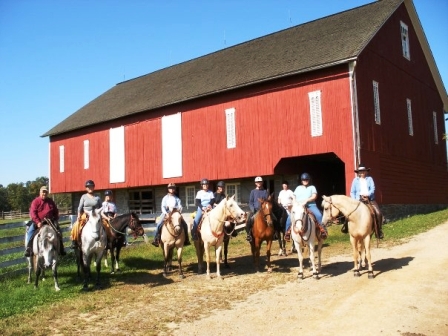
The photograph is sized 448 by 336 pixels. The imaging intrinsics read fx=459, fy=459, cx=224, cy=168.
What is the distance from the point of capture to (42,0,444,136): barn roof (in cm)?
2127

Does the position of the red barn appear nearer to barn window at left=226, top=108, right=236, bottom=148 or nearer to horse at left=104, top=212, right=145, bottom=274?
barn window at left=226, top=108, right=236, bottom=148

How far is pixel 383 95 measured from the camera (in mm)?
22359

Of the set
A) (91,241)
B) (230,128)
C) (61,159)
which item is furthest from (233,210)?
(61,159)

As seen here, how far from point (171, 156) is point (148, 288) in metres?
16.4

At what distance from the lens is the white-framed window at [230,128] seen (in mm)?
23609

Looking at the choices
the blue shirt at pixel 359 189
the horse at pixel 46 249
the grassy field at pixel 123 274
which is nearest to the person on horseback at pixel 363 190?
the blue shirt at pixel 359 189

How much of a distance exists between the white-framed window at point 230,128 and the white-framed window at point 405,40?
10.1 meters

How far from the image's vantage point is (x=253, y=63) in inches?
992

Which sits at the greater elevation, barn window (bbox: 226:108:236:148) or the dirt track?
barn window (bbox: 226:108:236:148)

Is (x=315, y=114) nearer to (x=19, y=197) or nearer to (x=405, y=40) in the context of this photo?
(x=405, y=40)

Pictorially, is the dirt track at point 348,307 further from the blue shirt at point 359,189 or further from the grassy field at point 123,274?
the grassy field at point 123,274

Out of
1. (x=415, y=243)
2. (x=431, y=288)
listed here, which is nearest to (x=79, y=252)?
(x=431, y=288)

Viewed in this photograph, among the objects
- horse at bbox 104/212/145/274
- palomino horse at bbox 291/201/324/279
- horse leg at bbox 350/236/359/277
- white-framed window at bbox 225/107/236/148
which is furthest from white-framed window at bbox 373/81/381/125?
horse at bbox 104/212/145/274

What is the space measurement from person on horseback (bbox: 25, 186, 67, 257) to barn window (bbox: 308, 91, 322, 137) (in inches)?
490
